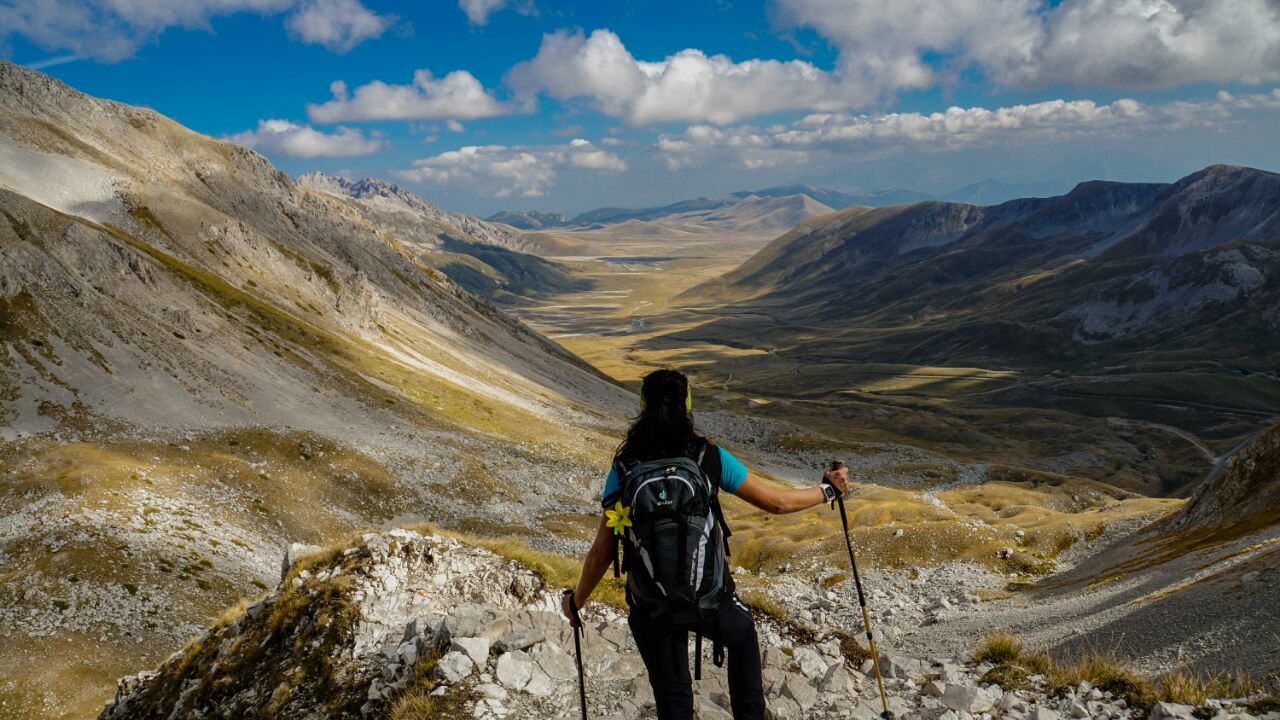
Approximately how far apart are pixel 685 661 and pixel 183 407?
5800 centimetres

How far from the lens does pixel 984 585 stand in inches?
1379

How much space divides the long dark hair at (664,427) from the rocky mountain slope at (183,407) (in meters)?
25.6

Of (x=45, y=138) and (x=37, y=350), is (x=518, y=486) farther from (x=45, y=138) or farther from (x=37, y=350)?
(x=45, y=138)

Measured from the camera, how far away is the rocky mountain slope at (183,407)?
29312 millimetres

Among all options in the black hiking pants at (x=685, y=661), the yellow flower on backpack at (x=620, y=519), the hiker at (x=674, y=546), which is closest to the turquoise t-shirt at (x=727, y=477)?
the hiker at (x=674, y=546)

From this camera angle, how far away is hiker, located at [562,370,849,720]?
736 cm

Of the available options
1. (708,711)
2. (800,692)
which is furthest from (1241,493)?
(708,711)

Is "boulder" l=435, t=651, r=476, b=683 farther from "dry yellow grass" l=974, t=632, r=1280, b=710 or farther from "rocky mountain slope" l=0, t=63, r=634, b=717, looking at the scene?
"rocky mountain slope" l=0, t=63, r=634, b=717

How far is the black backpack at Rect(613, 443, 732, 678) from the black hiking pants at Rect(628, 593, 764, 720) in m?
0.21

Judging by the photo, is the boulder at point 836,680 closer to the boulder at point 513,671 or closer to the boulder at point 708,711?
the boulder at point 708,711

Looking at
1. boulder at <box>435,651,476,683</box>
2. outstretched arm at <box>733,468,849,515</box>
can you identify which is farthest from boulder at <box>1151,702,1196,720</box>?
boulder at <box>435,651,476,683</box>

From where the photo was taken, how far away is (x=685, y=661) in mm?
7645

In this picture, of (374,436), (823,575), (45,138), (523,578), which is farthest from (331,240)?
(523,578)

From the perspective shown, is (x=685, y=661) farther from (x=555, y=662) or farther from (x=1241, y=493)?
(x=1241, y=493)
